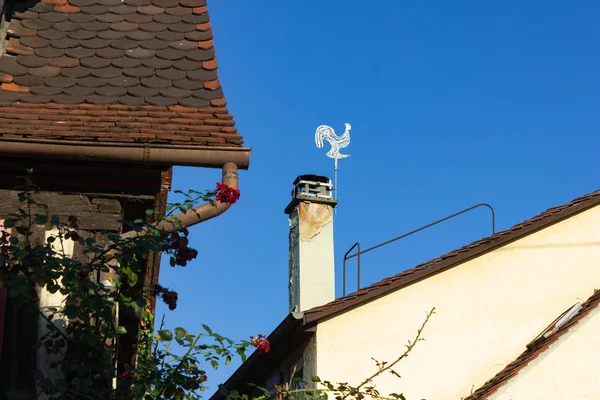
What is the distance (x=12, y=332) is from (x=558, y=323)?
928 cm

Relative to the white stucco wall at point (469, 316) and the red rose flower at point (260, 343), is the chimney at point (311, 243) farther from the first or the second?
the red rose flower at point (260, 343)

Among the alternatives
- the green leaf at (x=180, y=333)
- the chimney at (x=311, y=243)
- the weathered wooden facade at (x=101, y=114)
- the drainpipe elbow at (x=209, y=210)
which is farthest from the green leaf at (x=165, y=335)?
the chimney at (x=311, y=243)

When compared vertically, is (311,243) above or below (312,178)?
below

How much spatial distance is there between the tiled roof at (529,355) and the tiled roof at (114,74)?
5.95 meters

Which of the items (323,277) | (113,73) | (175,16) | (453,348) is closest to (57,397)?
(113,73)

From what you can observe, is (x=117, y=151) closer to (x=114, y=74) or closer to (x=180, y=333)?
(x=114, y=74)

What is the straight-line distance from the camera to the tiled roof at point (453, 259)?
→ 13.6 m

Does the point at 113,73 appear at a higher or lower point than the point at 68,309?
higher

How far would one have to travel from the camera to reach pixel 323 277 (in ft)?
52.1

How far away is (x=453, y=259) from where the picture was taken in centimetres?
1415

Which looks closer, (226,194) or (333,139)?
(226,194)

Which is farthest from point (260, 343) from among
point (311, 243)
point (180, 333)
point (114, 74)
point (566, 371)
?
point (311, 243)

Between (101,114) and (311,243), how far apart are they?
9057 millimetres

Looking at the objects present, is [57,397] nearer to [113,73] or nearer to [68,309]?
[68,309]
